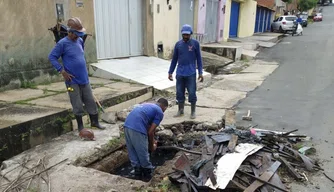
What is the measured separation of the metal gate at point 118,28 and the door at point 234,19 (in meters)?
13.9

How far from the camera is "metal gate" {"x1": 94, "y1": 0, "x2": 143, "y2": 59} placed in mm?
8467

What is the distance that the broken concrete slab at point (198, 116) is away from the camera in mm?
5700

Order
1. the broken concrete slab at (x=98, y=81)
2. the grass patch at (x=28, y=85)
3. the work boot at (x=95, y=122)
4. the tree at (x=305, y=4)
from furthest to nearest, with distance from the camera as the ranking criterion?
1. the tree at (x=305, y=4)
2. the broken concrete slab at (x=98, y=81)
3. the grass patch at (x=28, y=85)
4. the work boot at (x=95, y=122)

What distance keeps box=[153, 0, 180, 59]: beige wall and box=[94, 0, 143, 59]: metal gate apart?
1.99ft

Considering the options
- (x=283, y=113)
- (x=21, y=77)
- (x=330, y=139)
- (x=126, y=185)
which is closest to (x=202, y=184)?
(x=126, y=185)

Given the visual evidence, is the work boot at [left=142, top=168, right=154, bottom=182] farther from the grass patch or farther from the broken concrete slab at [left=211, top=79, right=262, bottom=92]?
the broken concrete slab at [left=211, top=79, right=262, bottom=92]

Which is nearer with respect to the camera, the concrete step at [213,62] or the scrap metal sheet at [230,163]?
the scrap metal sheet at [230,163]

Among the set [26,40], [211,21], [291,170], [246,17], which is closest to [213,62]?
[211,21]

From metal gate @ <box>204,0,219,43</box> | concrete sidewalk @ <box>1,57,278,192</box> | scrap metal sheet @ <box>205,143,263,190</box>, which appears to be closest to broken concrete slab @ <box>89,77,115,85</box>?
concrete sidewalk @ <box>1,57,278,192</box>

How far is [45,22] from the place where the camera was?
664 centimetres

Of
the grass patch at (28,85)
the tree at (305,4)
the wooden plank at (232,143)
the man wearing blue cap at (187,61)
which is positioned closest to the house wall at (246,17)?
the man wearing blue cap at (187,61)

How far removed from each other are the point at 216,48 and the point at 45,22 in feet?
30.0

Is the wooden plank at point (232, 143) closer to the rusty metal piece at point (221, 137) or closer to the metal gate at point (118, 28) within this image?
the rusty metal piece at point (221, 137)

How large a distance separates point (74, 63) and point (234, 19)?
20.1 meters
